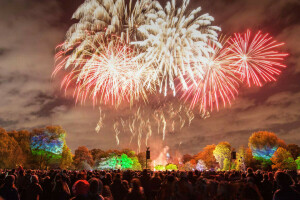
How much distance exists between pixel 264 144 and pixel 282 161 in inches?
375

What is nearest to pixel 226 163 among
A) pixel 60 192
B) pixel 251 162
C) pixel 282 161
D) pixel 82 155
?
pixel 251 162

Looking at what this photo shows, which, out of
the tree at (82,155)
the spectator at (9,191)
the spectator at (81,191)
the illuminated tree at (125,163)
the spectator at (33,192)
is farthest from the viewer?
the tree at (82,155)

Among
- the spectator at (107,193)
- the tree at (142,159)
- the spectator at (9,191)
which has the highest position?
the tree at (142,159)

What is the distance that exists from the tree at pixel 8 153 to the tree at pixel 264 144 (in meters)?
63.5

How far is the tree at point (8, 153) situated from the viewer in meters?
56.2

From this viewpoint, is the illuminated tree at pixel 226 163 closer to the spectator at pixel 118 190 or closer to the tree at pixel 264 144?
the tree at pixel 264 144

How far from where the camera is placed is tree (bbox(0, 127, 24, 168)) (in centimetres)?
5616

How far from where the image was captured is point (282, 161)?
232 ft

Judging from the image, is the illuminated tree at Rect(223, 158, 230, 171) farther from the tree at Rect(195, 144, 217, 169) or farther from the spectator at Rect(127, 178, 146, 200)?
the spectator at Rect(127, 178, 146, 200)

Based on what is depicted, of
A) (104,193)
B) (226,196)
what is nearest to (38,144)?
(104,193)

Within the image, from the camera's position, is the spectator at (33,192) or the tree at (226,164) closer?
the spectator at (33,192)

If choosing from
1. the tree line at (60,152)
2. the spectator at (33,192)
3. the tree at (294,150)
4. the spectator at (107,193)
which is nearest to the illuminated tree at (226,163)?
the tree line at (60,152)

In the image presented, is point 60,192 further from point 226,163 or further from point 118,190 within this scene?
point 226,163

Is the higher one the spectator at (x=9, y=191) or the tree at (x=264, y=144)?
the tree at (x=264, y=144)
